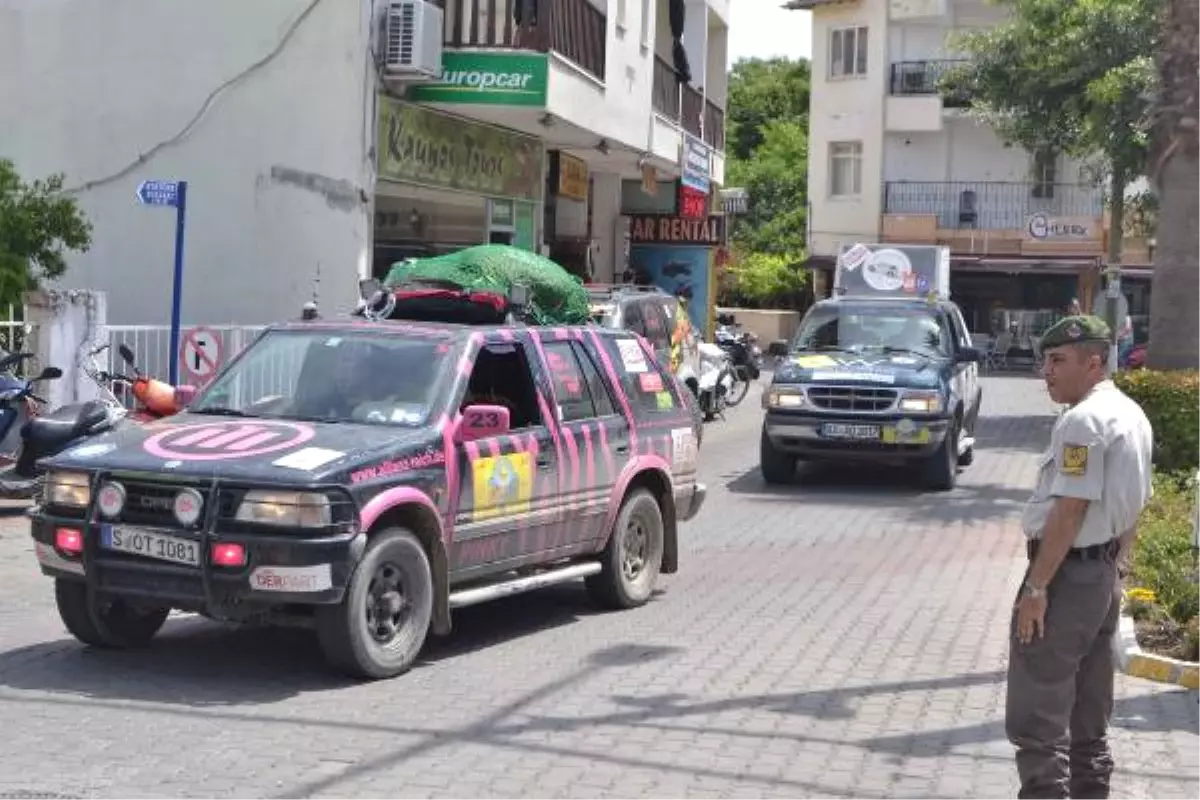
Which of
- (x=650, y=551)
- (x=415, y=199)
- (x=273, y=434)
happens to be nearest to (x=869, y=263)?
(x=415, y=199)

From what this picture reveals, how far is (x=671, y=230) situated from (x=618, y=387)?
21345 mm

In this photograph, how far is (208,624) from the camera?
912cm

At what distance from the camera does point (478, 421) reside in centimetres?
835

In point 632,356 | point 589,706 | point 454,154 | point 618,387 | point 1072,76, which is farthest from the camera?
point 1072,76

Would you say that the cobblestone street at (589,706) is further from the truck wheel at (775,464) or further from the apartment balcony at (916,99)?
the apartment balcony at (916,99)

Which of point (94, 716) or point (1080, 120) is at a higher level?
point (1080, 120)

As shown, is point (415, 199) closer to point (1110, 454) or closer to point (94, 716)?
point (94, 716)

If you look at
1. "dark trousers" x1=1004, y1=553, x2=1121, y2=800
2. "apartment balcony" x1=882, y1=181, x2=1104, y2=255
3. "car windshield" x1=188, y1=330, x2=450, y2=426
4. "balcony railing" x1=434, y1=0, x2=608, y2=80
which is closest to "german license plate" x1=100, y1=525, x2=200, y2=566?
"car windshield" x1=188, y1=330, x2=450, y2=426

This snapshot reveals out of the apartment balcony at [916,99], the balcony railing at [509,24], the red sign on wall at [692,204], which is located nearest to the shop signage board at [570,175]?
the red sign on wall at [692,204]

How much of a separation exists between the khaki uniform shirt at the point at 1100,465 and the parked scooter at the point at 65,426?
25.6ft

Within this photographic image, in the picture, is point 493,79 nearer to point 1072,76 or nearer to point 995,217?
point 1072,76

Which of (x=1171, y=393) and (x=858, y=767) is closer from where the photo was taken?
(x=858, y=767)

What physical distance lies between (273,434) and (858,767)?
10.4 feet

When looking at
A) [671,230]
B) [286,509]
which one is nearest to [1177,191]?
[286,509]
